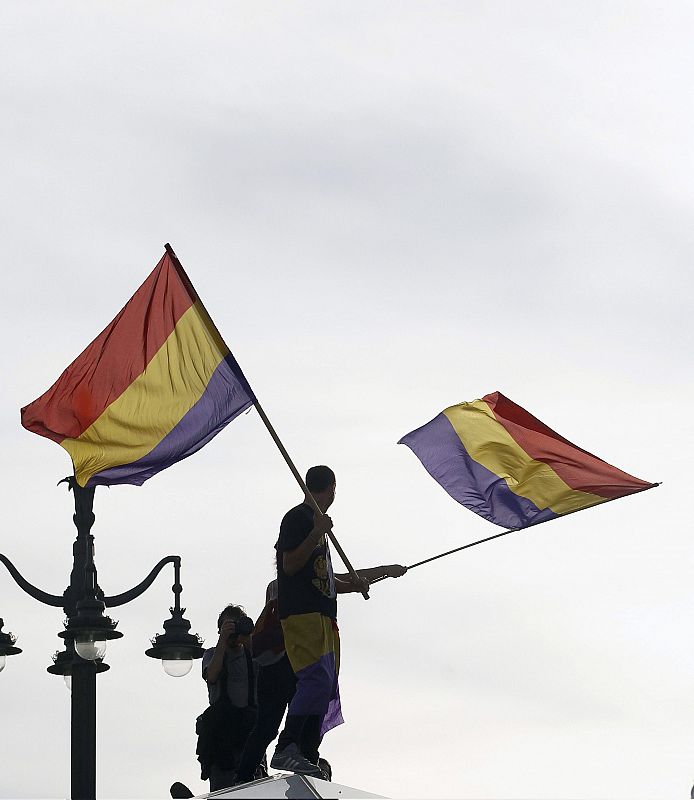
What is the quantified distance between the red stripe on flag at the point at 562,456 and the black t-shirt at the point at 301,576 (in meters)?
3.61

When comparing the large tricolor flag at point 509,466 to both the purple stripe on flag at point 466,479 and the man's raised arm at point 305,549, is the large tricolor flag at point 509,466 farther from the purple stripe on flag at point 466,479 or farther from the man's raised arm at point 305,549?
the man's raised arm at point 305,549

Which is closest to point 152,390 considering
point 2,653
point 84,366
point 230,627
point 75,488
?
point 84,366

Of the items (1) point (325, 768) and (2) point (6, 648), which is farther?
(2) point (6, 648)

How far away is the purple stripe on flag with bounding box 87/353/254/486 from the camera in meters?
10.4

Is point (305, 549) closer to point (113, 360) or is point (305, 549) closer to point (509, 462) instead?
point (113, 360)

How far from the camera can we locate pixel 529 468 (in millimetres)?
12648

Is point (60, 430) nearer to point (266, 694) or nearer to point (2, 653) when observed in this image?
point (266, 694)

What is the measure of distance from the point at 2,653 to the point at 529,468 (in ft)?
17.1

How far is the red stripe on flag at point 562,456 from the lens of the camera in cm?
1227

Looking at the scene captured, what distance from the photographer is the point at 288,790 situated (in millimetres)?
6398

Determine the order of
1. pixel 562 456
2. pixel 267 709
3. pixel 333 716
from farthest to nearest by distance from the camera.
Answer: pixel 562 456, pixel 333 716, pixel 267 709

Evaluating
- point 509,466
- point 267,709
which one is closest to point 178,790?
point 267,709

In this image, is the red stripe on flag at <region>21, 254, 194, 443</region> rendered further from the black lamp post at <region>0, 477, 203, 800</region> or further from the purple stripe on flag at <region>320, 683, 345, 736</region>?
the black lamp post at <region>0, 477, 203, 800</region>

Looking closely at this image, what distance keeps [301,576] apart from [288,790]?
277 cm
